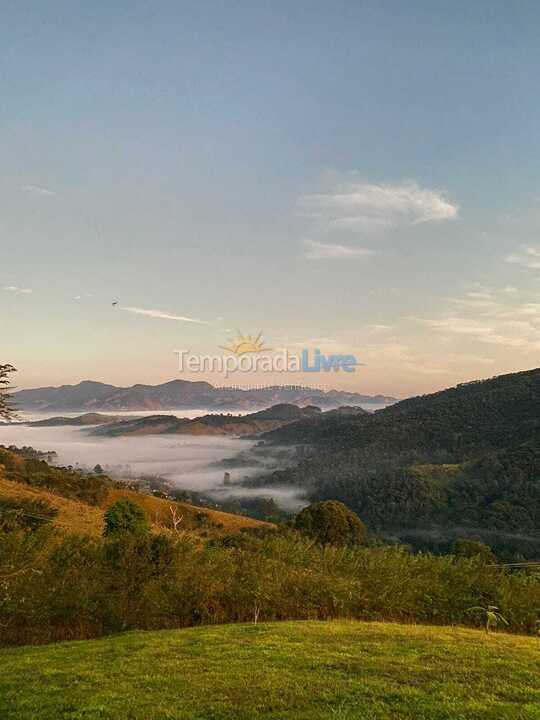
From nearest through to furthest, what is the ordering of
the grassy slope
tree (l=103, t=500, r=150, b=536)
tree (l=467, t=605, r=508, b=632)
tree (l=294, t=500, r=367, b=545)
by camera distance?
tree (l=467, t=605, r=508, b=632), tree (l=103, t=500, r=150, b=536), the grassy slope, tree (l=294, t=500, r=367, b=545)

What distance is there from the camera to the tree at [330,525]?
68.5m

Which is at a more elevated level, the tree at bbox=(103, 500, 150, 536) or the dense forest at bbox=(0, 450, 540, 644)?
the dense forest at bbox=(0, 450, 540, 644)

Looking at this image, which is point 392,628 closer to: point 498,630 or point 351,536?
point 498,630

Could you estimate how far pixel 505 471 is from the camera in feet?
491

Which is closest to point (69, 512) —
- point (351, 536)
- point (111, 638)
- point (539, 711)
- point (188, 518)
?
point (188, 518)

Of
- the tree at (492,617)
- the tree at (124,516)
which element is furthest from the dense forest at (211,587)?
the tree at (124,516)

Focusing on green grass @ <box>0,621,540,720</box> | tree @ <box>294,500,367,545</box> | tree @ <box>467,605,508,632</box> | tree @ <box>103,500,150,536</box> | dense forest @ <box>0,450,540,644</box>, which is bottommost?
tree @ <box>294,500,367,545</box>

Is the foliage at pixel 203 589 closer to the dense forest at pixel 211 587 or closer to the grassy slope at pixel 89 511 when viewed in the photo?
the dense forest at pixel 211 587

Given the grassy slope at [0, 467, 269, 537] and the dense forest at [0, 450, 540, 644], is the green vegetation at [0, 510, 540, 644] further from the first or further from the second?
the grassy slope at [0, 467, 269, 537]

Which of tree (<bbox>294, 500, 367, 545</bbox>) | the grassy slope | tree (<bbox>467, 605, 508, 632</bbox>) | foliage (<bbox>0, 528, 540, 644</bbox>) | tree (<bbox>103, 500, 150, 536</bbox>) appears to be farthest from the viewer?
tree (<bbox>294, 500, 367, 545</bbox>)

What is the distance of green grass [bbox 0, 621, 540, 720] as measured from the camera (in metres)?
10.1

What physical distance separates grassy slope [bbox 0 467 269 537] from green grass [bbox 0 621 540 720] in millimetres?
24046

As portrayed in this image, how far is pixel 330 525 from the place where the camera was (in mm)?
70188

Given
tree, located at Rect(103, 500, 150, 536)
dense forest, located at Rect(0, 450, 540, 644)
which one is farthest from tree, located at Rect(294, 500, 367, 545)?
dense forest, located at Rect(0, 450, 540, 644)
